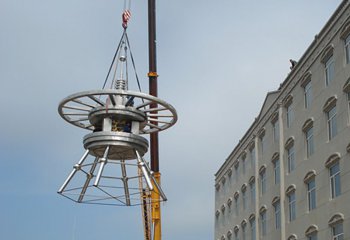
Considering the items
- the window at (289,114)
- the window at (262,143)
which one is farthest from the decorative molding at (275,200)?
the window at (262,143)

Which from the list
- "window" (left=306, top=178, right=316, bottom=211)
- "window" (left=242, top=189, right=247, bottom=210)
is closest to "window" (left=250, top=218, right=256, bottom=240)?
"window" (left=242, top=189, right=247, bottom=210)

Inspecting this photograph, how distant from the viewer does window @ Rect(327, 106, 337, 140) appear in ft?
103

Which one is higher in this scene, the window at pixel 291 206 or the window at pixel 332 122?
the window at pixel 332 122

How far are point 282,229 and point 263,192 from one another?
592cm

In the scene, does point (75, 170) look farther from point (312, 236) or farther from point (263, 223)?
point (263, 223)

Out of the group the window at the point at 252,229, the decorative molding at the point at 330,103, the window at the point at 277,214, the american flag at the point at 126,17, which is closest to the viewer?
the american flag at the point at 126,17

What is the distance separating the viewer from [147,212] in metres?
31.6

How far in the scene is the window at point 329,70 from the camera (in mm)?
32031

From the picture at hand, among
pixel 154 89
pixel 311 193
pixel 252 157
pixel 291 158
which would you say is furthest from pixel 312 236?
pixel 252 157

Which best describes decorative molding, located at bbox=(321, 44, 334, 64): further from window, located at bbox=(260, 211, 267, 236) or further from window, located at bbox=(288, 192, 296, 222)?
window, located at bbox=(260, 211, 267, 236)

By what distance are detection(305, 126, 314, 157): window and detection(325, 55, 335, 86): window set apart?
3420 millimetres

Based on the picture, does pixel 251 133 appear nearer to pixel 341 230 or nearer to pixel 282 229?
pixel 282 229

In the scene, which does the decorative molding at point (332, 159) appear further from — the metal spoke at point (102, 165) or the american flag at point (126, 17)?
the metal spoke at point (102, 165)

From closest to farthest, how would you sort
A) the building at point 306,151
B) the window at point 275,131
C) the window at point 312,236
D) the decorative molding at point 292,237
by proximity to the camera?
the building at point 306,151 < the window at point 312,236 < the decorative molding at point 292,237 < the window at point 275,131
